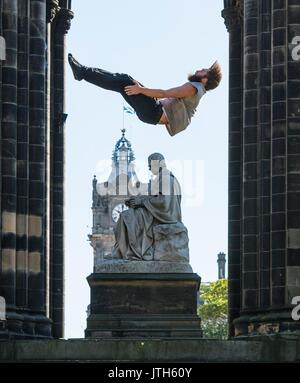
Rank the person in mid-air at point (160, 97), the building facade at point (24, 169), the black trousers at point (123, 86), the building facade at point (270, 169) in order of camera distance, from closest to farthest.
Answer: the building facade at point (270, 169) → the building facade at point (24, 169) → the person in mid-air at point (160, 97) → the black trousers at point (123, 86)

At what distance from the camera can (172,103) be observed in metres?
55.5

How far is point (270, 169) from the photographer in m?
54.0

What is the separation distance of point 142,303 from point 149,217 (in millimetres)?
2172

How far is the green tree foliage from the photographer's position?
Answer: 11576 cm

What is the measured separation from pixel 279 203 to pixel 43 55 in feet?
21.6

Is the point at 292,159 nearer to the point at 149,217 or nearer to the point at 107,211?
the point at 149,217

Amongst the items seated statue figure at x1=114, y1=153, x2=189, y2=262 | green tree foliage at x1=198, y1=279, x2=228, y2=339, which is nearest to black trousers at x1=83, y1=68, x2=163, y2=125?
seated statue figure at x1=114, y1=153, x2=189, y2=262

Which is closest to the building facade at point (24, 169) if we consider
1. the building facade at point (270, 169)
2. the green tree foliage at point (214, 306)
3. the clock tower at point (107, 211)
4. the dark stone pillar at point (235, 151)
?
the building facade at point (270, 169)

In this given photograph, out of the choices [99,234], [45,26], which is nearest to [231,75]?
[45,26]

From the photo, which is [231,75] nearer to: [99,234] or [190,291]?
[190,291]

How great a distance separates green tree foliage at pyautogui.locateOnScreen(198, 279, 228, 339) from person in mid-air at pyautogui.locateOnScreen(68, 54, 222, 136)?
57.8m

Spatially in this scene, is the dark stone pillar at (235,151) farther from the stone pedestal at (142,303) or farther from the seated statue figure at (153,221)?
the stone pedestal at (142,303)

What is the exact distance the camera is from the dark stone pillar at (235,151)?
5834 cm

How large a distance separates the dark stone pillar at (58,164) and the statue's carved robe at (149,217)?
4.75 meters
